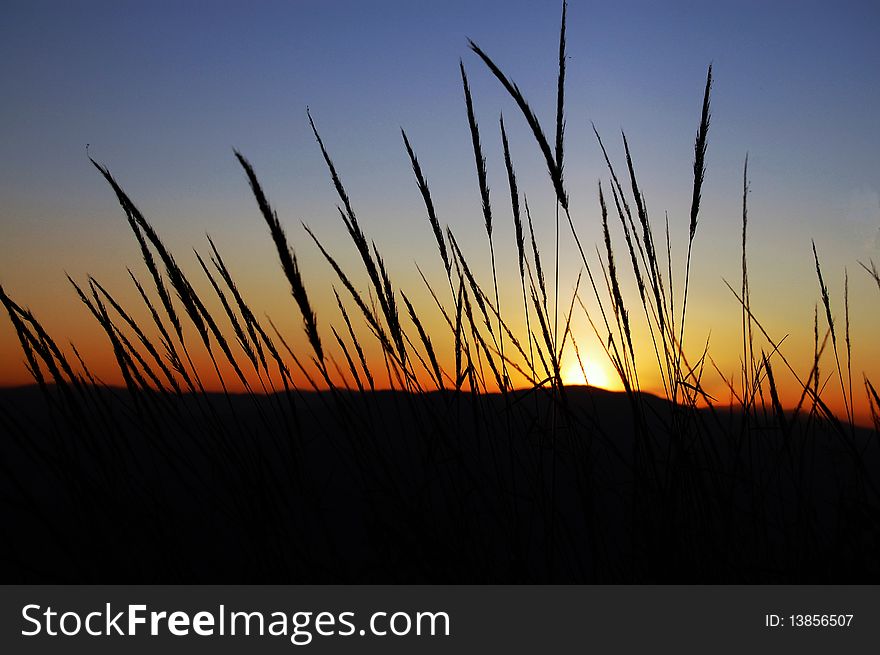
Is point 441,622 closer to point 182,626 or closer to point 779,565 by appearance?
point 182,626

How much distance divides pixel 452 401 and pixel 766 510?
706mm

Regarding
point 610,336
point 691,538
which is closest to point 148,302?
point 610,336

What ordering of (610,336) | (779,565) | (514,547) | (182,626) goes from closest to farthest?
(182,626) → (514,547) → (779,565) → (610,336)

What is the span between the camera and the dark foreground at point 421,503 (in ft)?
3.84

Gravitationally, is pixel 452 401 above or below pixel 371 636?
above

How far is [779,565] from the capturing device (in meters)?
1.35

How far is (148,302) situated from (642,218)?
3.52ft

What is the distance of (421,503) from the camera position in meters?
1.20

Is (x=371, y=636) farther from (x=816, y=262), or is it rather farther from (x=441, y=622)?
(x=816, y=262)

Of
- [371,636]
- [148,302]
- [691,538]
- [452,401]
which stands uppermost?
[148,302]

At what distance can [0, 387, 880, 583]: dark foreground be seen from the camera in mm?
1172

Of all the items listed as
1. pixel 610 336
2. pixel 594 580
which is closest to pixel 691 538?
pixel 594 580

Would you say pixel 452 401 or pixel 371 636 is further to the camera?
pixel 452 401

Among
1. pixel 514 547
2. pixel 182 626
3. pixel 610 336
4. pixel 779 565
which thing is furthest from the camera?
pixel 610 336
